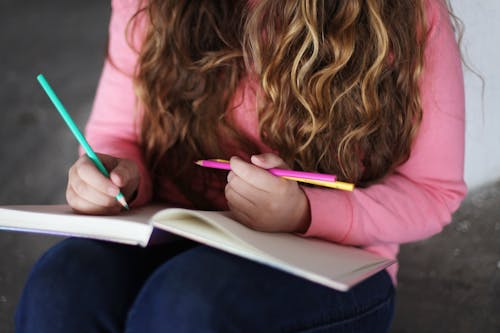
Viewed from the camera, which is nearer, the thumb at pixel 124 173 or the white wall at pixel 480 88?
the thumb at pixel 124 173

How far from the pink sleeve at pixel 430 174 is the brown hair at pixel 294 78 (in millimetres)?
19

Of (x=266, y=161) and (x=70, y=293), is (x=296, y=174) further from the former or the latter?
(x=70, y=293)

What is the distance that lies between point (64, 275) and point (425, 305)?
721 mm

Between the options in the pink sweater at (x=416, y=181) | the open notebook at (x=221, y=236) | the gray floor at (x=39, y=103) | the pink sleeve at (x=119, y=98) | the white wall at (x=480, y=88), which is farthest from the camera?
the gray floor at (x=39, y=103)

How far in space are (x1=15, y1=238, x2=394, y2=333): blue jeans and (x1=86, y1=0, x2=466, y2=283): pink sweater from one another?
0.28 feet

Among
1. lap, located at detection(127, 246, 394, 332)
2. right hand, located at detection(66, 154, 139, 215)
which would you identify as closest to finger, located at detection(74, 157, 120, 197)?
right hand, located at detection(66, 154, 139, 215)

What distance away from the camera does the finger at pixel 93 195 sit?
665 millimetres

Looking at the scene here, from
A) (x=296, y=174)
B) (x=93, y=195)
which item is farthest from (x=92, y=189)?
(x=296, y=174)

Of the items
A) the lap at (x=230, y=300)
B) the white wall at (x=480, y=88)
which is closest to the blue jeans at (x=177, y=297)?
the lap at (x=230, y=300)

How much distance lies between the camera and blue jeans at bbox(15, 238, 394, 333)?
0.57 meters

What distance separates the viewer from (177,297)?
0.57 meters

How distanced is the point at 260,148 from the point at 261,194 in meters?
0.20

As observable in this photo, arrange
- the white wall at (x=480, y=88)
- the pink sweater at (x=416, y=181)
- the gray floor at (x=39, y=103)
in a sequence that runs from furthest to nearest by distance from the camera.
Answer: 1. the gray floor at (x=39, y=103)
2. the white wall at (x=480, y=88)
3. the pink sweater at (x=416, y=181)

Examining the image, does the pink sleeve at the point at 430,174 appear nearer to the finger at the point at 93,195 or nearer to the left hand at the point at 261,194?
the left hand at the point at 261,194
